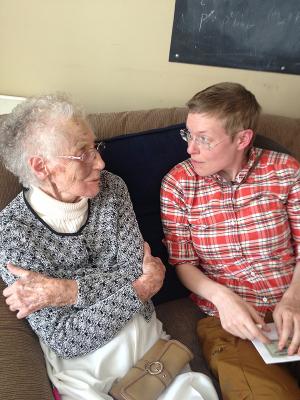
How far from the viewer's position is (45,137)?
120 cm

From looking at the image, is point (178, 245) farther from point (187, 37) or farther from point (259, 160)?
point (187, 37)

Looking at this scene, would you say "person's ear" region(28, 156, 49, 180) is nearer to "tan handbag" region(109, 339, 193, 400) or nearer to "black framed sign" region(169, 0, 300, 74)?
"tan handbag" region(109, 339, 193, 400)

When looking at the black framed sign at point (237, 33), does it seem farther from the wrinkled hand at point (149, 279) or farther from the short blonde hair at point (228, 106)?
the wrinkled hand at point (149, 279)

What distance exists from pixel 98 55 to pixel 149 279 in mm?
1085

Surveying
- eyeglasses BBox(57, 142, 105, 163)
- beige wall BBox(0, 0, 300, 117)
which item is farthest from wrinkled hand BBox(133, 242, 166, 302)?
beige wall BBox(0, 0, 300, 117)

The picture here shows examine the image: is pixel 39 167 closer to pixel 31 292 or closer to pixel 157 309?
pixel 31 292

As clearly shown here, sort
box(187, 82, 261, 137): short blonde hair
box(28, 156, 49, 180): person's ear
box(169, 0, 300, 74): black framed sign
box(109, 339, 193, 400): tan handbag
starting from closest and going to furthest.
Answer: box(109, 339, 193, 400): tan handbag, box(28, 156, 49, 180): person's ear, box(187, 82, 261, 137): short blonde hair, box(169, 0, 300, 74): black framed sign

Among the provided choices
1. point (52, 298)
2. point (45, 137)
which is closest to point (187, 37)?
point (45, 137)

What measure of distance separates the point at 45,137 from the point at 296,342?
103 centimetres

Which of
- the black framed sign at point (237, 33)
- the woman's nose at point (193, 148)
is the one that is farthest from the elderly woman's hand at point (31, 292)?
the black framed sign at point (237, 33)

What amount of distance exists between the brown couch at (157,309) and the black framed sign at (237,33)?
356 millimetres

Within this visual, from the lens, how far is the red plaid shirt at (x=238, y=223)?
150 centimetres

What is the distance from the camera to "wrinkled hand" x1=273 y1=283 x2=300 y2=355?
1.24m

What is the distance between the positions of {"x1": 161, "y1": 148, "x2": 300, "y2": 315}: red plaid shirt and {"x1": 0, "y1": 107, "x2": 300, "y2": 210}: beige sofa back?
280 millimetres
